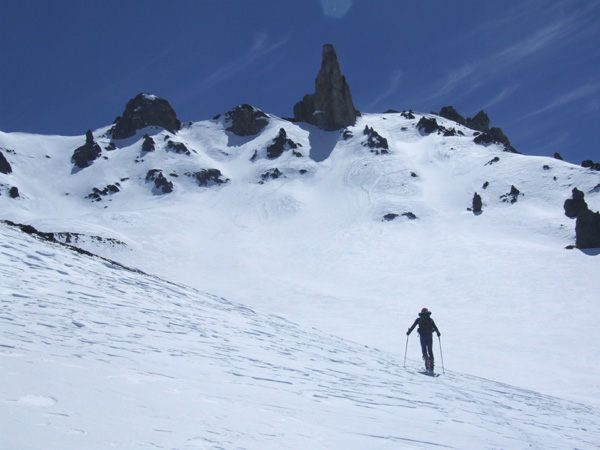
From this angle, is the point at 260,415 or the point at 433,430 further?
the point at 433,430

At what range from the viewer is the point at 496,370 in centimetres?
1595

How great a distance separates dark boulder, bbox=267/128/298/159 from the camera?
90875mm

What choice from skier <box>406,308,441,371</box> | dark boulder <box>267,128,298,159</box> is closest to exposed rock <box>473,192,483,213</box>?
dark boulder <box>267,128,298,159</box>

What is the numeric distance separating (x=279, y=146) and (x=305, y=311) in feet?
231

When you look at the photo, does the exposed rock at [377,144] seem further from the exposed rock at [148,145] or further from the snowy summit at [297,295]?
the exposed rock at [148,145]

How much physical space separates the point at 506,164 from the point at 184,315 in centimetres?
6921

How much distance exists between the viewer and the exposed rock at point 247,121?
10850 cm

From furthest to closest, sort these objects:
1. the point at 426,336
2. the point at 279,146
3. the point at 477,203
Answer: the point at 279,146 → the point at 477,203 → the point at 426,336

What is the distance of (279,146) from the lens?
303ft

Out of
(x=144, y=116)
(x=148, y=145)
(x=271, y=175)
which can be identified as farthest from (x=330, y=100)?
(x=144, y=116)

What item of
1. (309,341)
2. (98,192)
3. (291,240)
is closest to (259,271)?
(291,240)

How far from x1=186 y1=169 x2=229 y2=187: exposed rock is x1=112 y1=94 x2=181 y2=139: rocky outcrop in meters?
33.4

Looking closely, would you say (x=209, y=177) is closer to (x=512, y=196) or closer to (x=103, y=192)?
(x=103, y=192)

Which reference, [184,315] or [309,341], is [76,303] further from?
[309,341]
